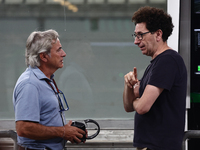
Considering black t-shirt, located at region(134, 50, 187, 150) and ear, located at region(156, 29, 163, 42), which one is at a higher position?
ear, located at region(156, 29, 163, 42)

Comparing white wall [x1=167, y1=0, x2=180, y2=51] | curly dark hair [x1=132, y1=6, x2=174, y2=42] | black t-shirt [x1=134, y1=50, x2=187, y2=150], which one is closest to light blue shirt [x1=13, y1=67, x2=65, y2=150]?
black t-shirt [x1=134, y1=50, x2=187, y2=150]

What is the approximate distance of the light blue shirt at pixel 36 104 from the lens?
1.91m

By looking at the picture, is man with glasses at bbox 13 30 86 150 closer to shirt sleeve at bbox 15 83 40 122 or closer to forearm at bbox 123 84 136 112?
shirt sleeve at bbox 15 83 40 122

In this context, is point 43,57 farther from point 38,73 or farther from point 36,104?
point 36,104

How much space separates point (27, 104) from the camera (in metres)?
1.90

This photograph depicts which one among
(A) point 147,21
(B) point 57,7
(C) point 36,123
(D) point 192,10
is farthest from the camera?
(B) point 57,7

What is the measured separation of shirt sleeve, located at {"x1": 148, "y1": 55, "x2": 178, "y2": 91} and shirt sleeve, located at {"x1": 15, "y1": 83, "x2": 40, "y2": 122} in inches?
33.1

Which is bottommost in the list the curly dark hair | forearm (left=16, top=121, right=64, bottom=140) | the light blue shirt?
forearm (left=16, top=121, right=64, bottom=140)

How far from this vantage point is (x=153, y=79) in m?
1.93

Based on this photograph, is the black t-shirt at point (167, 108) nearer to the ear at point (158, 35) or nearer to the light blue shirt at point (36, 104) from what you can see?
the ear at point (158, 35)

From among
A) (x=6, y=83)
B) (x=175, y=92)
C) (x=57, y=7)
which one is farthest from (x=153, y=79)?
(x=6, y=83)

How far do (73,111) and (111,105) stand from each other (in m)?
0.69

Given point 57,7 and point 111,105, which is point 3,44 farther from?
point 111,105

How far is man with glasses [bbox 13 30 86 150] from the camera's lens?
191 cm
